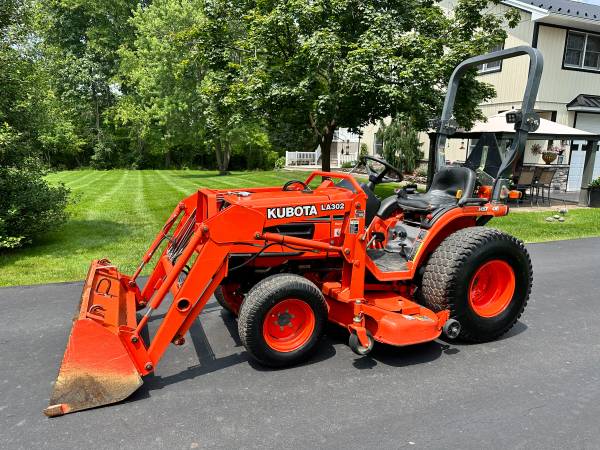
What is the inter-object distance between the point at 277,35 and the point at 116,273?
24.6ft

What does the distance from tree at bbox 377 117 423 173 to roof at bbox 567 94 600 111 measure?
19.0 feet

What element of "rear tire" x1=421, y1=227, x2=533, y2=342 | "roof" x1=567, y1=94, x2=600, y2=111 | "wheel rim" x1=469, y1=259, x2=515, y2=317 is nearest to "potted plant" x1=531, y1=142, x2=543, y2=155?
"roof" x1=567, y1=94, x2=600, y2=111

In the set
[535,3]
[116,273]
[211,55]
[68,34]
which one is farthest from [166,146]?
[116,273]

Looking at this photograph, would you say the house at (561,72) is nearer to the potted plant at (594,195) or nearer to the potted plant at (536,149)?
the potted plant at (536,149)

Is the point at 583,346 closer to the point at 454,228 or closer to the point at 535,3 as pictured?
the point at 454,228

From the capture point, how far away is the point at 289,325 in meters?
3.69

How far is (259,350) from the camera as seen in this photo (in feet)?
11.4

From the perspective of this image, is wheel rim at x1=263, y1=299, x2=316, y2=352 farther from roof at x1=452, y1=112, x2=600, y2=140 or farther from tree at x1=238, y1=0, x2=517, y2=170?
roof at x1=452, y1=112, x2=600, y2=140

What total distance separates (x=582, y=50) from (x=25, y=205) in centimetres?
1809

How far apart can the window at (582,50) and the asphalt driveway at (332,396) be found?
49.9 feet

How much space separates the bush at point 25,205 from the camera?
6.75 meters

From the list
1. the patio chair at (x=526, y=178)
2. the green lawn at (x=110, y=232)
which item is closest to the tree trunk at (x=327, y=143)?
the green lawn at (x=110, y=232)

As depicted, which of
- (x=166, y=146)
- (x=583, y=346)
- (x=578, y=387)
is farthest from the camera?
(x=166, y=146)

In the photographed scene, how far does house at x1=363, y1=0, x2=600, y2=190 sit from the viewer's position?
1555cm
